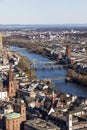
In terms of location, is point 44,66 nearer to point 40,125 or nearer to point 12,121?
point 12,121

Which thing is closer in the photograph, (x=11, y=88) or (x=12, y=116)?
(x=12, y=116)

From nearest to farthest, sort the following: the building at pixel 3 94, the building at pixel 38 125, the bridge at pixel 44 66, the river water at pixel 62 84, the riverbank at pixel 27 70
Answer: the building at pixel 38 125
the building at pixel 3 94
the river water at pixel 62 84
the riverbank at pixel 27 70
the bridge at pixel 44 66

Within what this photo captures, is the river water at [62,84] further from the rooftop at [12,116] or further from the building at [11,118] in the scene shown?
the rooftop at [12,116]

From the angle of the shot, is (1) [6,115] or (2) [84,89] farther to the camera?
(2) [84,89]

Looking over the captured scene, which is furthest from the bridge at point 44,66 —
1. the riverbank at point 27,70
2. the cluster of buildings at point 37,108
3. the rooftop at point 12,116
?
the rooftop at point 12,116

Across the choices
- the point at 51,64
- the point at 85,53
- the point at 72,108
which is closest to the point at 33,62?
the point at 51,64

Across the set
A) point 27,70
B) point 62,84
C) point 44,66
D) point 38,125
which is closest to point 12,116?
point 38,125

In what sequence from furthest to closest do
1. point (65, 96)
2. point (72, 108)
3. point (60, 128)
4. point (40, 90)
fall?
point (40, 90) < point (65, 96) < point (72, 108) < point (60, 128)

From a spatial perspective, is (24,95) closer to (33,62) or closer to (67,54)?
(33,62)

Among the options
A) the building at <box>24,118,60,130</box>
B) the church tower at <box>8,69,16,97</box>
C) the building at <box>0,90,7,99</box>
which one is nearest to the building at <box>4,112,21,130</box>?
the building at <box>24,118,60,130</box>

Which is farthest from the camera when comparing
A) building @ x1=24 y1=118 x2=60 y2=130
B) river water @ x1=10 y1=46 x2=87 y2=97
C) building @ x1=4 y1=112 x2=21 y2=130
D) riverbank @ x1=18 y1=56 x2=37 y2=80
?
riverbank @ x1=18 y1=56 x2=37 y2=80

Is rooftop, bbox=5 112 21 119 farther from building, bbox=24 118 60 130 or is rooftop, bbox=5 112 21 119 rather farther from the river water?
the river water
